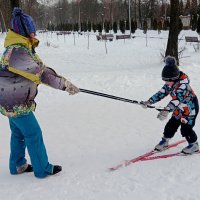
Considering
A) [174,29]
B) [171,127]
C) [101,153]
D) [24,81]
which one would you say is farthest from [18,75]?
[174,29]

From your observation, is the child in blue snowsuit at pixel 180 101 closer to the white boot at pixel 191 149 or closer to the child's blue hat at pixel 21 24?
the white boot at pixel 191 149

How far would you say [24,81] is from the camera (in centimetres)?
369

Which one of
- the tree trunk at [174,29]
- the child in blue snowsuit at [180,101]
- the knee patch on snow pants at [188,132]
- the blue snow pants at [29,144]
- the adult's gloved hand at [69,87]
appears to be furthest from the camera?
the tree trunk at [174,29]

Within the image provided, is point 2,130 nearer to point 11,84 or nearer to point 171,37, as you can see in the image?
point 11,84

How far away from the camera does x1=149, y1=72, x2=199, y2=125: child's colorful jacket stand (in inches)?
169

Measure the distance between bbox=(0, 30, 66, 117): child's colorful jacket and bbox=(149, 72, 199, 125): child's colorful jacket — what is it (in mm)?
1691

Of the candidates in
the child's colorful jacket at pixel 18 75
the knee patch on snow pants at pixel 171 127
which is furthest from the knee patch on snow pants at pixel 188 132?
the child's colorful jacket at pixel 18 75

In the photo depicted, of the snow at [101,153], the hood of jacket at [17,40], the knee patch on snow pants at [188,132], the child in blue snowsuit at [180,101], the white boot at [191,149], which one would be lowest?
the snow at [101,153]

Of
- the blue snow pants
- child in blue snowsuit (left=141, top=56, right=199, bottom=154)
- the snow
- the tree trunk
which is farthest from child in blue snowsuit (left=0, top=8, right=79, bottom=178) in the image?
the tree trunk

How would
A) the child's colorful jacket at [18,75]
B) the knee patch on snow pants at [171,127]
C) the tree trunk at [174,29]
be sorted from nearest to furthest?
1. the child's colorful jacket at [18,75]
2. the knee patch on snow pants at [171,127]
3. the tree trunk at [174,29]

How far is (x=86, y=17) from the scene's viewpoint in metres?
72.8

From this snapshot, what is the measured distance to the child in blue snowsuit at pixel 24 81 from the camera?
359 cm

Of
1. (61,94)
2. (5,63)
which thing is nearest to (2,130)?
(61,94)

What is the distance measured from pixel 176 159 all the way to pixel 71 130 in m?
2.40
